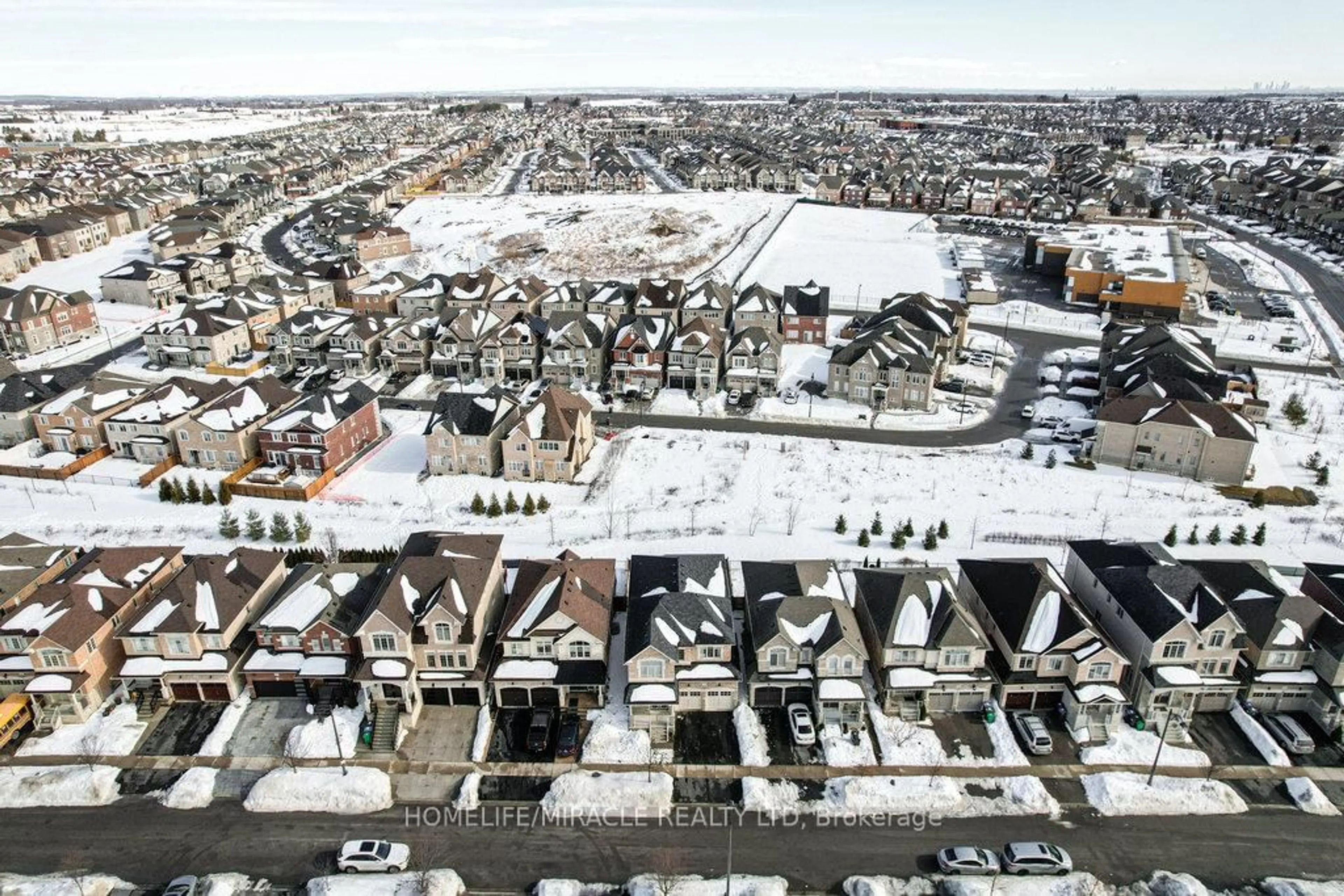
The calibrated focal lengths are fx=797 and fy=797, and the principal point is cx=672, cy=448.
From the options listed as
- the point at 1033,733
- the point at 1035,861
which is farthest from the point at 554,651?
the point at 1033,733

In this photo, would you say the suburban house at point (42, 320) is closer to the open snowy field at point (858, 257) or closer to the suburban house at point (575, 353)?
the suburban house at point (575, 353)

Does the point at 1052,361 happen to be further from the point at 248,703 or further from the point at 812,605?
the point at 248,703

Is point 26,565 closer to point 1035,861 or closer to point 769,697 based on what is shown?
point 769,697

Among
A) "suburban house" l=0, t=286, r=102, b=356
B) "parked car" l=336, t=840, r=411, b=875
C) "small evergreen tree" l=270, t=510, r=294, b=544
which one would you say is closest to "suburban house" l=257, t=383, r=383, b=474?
"small evergreen tree" l=270, t=510, r=294, b=544

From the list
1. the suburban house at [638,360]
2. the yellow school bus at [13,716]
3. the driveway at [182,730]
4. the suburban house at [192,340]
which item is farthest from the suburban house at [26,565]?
the suburban house at [638,360]

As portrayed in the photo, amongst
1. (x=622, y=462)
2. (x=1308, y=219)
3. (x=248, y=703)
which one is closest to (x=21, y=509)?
(x=248, y=703)

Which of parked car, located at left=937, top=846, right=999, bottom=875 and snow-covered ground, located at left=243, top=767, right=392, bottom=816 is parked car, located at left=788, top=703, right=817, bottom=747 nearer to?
parked car, located at left=937, top=846, right=999, bottom=875
